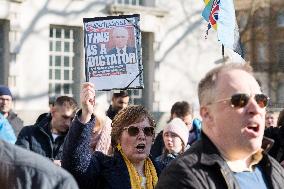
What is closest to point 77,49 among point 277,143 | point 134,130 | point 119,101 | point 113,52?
point 119,101

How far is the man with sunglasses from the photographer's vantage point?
9.86 ft

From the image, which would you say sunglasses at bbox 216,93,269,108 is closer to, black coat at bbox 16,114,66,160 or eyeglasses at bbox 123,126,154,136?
eyeglasses at bbox 123,126,154,136

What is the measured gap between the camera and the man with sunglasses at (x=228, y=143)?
301 cm

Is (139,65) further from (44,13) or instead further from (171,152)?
(44,13)

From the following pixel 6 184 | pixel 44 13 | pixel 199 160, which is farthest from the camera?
pixel 44 13

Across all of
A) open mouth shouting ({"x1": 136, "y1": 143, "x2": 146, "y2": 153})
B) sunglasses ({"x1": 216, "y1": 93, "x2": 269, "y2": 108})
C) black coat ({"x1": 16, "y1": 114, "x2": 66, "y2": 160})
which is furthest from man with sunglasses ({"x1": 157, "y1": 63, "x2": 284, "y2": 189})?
black coat ({"x1": 16, "y1": 114, "x2": 66, "y2": 160})

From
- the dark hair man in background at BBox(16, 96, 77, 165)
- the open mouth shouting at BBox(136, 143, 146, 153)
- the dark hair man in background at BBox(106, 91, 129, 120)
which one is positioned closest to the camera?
the open mouth shouting at BBox(136, 143, 146, 153)

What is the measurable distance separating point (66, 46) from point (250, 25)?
26.5 meters

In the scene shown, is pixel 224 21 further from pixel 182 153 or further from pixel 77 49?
pixel 77 49

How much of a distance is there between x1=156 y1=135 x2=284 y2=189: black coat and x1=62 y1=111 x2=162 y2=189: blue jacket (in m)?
1.11

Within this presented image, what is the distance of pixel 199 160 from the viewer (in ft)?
9.99

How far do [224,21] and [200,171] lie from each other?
560 centimetres

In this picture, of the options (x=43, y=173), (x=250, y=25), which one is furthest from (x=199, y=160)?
(x=250, y=25)

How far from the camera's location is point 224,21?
27.7 ft
